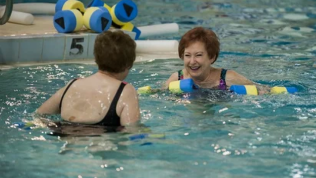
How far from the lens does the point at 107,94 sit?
4.34 m

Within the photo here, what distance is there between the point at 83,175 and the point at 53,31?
14.7 feet

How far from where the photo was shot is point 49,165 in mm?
3951

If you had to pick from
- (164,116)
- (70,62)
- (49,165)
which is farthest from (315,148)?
(70,62)

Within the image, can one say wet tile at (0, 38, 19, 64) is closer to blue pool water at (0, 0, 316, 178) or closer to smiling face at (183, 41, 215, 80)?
blue pool water at (0, 0, 316, 178)

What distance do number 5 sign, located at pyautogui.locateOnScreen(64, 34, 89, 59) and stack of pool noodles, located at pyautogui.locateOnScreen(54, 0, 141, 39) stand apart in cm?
15

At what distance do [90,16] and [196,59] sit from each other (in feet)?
8.63

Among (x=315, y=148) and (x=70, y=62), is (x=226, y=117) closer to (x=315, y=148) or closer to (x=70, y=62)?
(x=315, y=148)

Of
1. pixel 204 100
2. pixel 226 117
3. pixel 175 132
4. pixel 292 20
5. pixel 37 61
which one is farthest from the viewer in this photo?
pixel 292 20

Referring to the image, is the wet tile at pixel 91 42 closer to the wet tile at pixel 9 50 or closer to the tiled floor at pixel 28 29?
the tiled floor at pixel 28 29

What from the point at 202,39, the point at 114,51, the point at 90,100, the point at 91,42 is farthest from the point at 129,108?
the point at 91,42

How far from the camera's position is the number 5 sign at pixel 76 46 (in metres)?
7.75

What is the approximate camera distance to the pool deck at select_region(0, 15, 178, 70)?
7.37 metres

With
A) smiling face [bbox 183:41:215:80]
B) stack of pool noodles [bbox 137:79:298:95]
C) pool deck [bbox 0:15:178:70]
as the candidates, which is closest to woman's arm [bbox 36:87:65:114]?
stack of pool noodles [bbox 137:79:298:95]

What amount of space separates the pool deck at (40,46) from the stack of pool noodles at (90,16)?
11 centimetres
